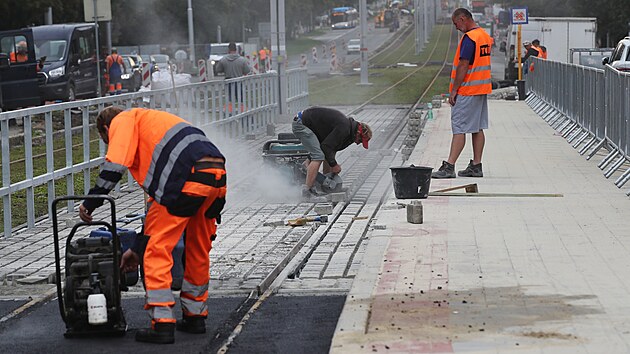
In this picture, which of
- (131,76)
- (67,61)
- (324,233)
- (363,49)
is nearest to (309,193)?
(324,233)

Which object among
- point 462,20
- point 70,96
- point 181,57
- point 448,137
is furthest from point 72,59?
point 181,57

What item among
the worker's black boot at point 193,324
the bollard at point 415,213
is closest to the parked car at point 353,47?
the bollard at point 415,213

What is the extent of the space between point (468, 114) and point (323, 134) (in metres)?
1.73

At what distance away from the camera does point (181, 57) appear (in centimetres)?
6147

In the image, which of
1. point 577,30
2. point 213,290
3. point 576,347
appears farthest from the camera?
point 577,30

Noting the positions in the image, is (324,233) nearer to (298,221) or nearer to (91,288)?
(298,221)

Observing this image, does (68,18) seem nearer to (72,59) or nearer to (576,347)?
(72,59)

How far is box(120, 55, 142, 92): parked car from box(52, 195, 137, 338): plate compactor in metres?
34.7

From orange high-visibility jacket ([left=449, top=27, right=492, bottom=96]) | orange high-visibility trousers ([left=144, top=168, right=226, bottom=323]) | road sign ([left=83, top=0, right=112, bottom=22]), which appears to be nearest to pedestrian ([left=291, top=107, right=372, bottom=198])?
orange high-visibility jacket ([left=449, top=27, right=492, bottom=96])

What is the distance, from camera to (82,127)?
14438 mm

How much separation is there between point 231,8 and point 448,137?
4376cm

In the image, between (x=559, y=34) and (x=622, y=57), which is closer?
(x=622, y=57)

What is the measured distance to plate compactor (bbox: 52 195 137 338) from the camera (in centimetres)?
698

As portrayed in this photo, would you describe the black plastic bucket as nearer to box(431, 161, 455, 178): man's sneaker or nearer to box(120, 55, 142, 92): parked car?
box(431, 161, 455, 178): man's sneaker
